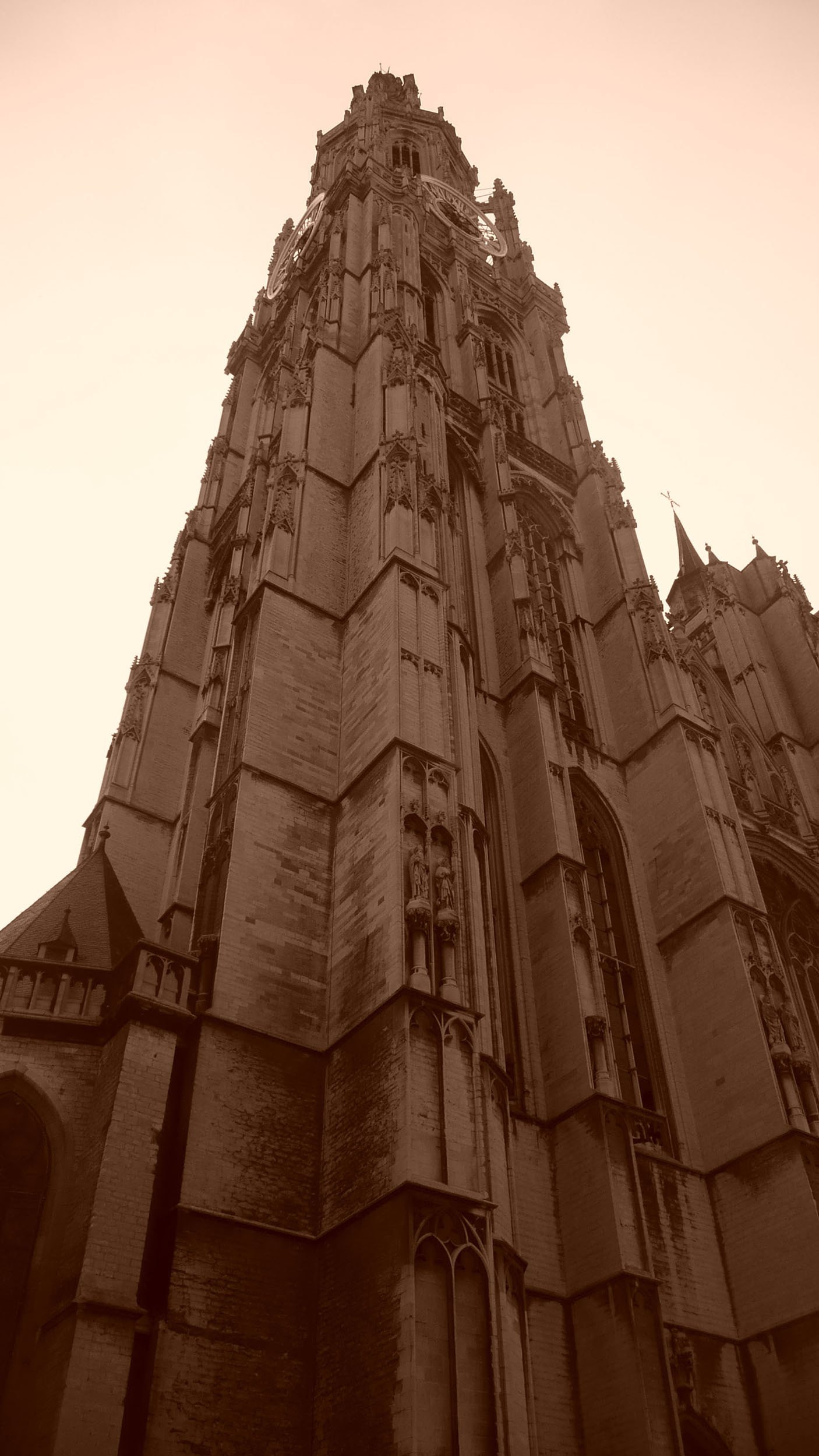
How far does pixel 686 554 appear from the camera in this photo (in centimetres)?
3531

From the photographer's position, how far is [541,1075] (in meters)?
14.0

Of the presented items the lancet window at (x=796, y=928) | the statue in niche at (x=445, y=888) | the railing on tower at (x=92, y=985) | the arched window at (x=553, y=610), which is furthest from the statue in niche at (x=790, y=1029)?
the railing on tower at (x=92, y=985)

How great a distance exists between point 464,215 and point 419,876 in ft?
101

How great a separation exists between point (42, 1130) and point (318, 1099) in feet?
8.72

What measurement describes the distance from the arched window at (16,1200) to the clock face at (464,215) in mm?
30398

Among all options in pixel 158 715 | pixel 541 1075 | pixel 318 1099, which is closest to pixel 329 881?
pixel 318 1099

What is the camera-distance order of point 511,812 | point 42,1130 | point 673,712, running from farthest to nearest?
point 673,712, point 511,812, point 42,1130

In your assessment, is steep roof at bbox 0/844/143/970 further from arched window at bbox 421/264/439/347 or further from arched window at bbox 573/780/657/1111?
arched window at bbox 421/264/439/347

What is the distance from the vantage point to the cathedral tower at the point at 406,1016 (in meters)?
9.48

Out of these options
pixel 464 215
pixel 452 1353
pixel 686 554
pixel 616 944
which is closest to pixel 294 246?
pixel 464 215

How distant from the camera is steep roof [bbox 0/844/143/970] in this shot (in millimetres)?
12320

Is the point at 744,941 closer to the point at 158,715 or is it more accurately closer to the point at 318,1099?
the point at 318,1099

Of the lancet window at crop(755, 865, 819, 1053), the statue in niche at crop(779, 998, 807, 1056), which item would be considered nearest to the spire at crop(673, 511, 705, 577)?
the lancet window at crop(755, 865, 819, 1053)

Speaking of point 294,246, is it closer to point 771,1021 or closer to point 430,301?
point 430,301
